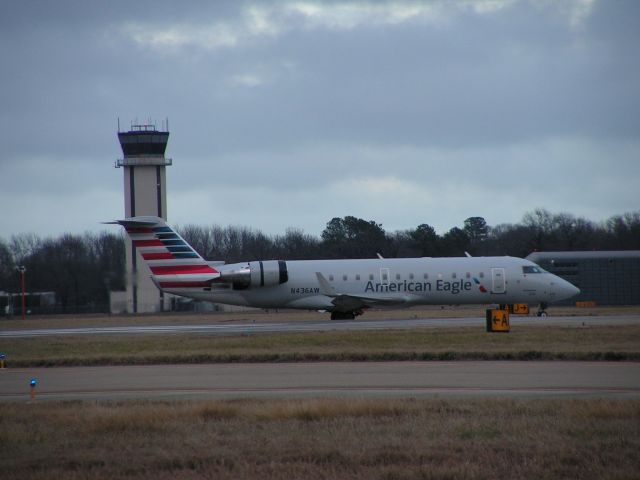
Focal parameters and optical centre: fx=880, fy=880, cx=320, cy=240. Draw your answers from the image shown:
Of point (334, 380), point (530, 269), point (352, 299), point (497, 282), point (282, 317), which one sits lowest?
point (334, 380)

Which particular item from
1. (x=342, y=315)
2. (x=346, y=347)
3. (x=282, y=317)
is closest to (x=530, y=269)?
(x=342, y=315)

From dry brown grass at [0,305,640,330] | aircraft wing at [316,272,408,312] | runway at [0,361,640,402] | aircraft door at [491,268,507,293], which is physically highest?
aircraft door at [491,268,507,293]

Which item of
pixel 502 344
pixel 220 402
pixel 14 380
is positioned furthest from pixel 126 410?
pixel 502 344

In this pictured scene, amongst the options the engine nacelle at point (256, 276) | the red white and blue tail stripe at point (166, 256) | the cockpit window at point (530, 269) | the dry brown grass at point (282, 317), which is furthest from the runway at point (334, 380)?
the cockpit window at point (530, 269)

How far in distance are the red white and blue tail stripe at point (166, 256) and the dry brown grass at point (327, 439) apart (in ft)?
88.2

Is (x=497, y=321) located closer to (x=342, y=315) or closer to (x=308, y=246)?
(x=342, y=315)

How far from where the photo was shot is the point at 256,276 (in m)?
42.1

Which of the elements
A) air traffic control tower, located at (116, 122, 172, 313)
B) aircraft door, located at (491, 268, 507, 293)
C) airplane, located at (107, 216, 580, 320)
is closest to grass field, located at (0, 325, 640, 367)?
airplane, located at (107, 216, 580, 320)

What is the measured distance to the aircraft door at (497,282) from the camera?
141 feet

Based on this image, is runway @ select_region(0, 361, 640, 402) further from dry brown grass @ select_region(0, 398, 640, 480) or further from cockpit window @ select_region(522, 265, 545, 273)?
cockpit window @ select_region(522, 265, 545, 273)

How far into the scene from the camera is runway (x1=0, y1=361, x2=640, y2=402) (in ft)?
53.2

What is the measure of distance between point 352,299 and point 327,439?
1209 inches

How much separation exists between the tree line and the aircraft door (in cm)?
2816

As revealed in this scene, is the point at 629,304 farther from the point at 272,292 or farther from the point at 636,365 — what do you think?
the point at 636,365
